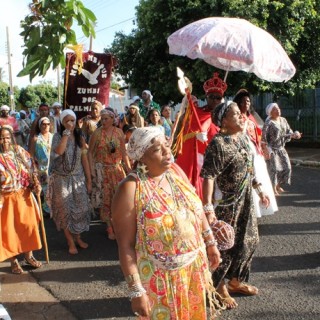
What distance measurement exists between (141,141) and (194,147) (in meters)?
2.76

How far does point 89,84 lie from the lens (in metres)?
7.62

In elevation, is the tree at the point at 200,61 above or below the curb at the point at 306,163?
above

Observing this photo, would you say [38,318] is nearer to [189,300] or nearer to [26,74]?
[189,300]

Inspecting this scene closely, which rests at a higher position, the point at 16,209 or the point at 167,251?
the point at 167,251

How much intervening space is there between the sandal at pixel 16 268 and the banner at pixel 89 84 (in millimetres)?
3033

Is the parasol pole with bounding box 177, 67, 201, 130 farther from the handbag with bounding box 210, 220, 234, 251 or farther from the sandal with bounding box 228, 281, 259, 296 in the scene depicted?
the handbag with bounding box 210, 220, 234, 251

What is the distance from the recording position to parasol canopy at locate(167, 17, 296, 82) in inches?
202

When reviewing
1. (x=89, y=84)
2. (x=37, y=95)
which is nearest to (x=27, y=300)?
(x=89, y=84)

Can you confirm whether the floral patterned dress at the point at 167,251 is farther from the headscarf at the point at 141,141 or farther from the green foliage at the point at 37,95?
the green foliage at the point at 37,95

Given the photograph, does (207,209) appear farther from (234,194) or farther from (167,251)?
(167,251)

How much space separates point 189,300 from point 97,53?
585 centimetres

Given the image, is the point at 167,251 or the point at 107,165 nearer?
the point at 167,251

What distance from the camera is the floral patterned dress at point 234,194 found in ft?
12.3

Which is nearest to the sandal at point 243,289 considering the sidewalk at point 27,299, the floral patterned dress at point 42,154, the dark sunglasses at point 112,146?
the sidewalk at point 27,299
